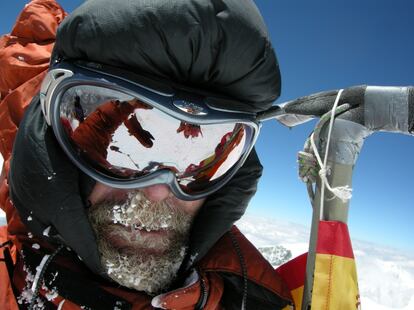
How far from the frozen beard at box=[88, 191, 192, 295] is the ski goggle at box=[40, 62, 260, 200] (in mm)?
98

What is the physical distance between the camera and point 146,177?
1223 millimetres

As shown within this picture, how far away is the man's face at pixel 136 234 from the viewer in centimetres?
119

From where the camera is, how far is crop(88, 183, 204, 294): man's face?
119 cm

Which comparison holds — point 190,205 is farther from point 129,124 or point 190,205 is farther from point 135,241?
point 129,124

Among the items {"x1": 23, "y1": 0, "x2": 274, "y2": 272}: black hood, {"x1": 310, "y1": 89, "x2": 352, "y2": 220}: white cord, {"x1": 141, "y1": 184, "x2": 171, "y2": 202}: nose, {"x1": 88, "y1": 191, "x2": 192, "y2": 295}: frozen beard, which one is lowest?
{"x1": 88, "y1": 191, "x2": 192, "y2": 295}: frozen beard

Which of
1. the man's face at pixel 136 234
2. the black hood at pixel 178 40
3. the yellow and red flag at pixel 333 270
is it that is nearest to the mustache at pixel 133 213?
the man's face at pixel 136 234

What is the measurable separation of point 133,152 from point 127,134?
0.07 meters

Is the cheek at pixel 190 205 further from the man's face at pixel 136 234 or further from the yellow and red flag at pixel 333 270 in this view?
the yellow and red flag at pixel 333 270

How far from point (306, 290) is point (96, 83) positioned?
3.31ft

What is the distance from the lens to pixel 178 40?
3.22 ft

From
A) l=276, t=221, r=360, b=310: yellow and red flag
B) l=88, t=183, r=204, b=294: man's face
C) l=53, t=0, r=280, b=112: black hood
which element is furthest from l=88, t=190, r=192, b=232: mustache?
l=276, t=221, r=360, b=310: yellow and red flag

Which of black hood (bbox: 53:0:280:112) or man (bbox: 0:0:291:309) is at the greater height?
black hood (bbox: 53:0:280:112)

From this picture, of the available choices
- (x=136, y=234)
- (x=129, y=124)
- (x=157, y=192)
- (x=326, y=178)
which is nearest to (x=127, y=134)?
(x=129, y=124)

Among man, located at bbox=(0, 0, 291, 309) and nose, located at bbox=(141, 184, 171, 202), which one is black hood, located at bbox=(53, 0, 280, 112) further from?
nose, located at bbox=(141, 184, 171, 202)
